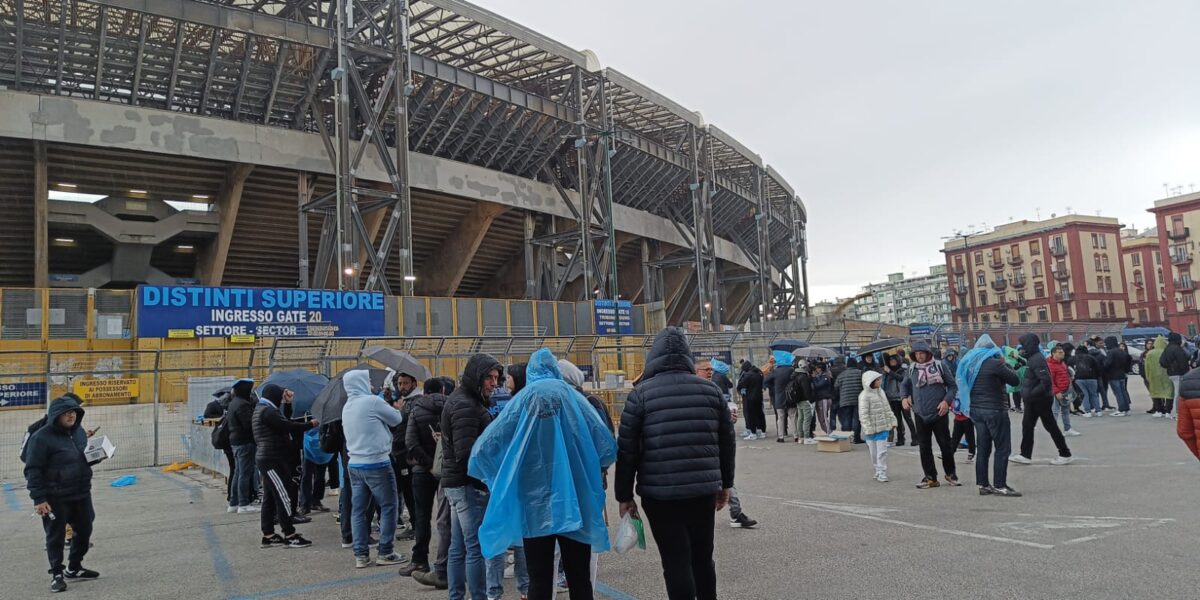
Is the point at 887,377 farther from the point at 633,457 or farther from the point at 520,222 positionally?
the point at 520,222

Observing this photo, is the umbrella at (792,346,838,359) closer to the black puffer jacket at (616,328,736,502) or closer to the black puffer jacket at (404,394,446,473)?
the black puffer jacket at (404,394,446,473)

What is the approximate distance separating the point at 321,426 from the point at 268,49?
2375cm

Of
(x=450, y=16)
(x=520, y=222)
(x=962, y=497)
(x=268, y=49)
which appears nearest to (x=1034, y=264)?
(x=520, y=222)

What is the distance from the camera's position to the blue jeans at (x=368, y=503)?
5770mm

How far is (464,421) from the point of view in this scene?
4.51 m

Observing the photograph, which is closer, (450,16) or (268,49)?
(268,49)

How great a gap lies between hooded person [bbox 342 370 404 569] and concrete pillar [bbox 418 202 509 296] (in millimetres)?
29604

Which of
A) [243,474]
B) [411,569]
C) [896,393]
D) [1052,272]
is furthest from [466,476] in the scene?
[1052,272]

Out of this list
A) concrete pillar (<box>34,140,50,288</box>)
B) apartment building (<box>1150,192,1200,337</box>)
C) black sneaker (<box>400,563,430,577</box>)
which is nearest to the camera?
black sneaker (<box>400,563,430,577</box>)

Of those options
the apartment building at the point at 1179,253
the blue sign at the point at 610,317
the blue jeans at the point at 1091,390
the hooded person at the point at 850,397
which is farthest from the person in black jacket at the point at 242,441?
the apartment building at the point at 1179,253

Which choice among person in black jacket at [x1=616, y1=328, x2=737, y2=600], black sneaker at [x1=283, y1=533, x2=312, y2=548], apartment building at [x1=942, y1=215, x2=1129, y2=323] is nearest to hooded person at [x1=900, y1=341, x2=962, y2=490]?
person in black jacket at [x1=616, y1=328, x2=737, y2=600]

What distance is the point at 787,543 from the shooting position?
19.2ft

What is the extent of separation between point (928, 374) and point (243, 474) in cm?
771

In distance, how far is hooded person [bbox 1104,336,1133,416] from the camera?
47.1ft
